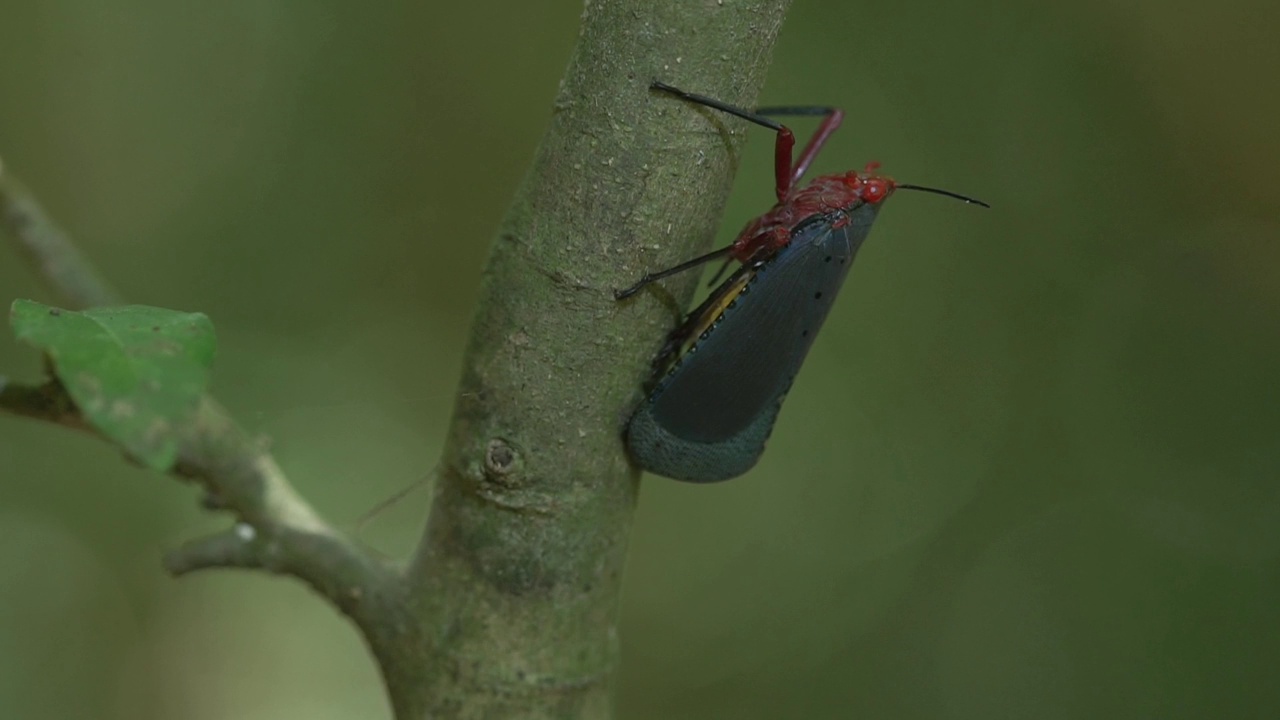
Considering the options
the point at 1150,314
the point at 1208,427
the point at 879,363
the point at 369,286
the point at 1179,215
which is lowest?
the point at 369,286

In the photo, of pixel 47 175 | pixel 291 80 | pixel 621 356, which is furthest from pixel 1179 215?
pixel 47 175

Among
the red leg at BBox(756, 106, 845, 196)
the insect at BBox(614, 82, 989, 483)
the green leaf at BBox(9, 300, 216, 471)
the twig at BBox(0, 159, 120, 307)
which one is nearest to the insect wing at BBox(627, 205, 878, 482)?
the insect at BBox(614, 82, 989, 483)

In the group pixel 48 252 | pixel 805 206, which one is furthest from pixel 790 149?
pixel 48 252

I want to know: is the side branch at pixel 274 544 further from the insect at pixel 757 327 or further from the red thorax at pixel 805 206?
the red thorax at pixel 805 206

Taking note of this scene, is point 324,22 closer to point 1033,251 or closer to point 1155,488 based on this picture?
point 1033,251

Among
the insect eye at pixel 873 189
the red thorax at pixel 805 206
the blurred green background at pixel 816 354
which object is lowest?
the blurred green background at pixel 816 354

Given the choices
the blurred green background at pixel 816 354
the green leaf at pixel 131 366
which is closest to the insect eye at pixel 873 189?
the green leaf at pixel 131 366

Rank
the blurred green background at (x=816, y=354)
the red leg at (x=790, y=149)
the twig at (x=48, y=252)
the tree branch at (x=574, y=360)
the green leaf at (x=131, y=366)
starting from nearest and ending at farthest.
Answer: the green leaf at (x=131, y=366), the tree branch at (x=574, y=360), the red leg at (x=790, y=149), the twig at (x=48, y=252), the blurred green background at (x=816, y=354)

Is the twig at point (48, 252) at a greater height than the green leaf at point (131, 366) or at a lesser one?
lesser
